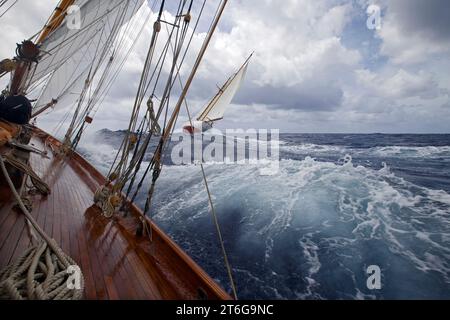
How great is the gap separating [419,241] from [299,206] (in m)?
→ 2.52

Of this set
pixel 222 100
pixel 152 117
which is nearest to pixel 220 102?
pixel 222 100

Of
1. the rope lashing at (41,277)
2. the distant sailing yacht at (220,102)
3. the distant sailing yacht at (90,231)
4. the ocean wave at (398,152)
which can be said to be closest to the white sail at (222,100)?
the distant sailing yacht at (220,102)

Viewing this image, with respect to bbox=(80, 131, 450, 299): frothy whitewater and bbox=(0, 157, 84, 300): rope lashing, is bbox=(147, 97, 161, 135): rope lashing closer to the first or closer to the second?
bbox=(0, 157, 84, 300): rope lashing

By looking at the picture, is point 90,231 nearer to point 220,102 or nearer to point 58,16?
A: point 58,16

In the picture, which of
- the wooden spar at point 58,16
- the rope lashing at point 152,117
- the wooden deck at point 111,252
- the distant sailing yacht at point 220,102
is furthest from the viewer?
the distant sailing yacht at point 220,102

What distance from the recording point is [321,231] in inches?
193

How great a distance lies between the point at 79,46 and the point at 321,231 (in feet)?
31.8

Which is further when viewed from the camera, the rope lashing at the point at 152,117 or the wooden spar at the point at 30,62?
the wooden spar at the point at 30,62

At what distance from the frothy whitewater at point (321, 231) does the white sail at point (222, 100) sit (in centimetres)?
1773

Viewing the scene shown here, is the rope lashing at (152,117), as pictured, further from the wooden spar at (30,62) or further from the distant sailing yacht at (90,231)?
the wooden spar at (30,62)

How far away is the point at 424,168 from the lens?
31.6ft

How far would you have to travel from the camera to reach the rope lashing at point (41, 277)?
136cm
